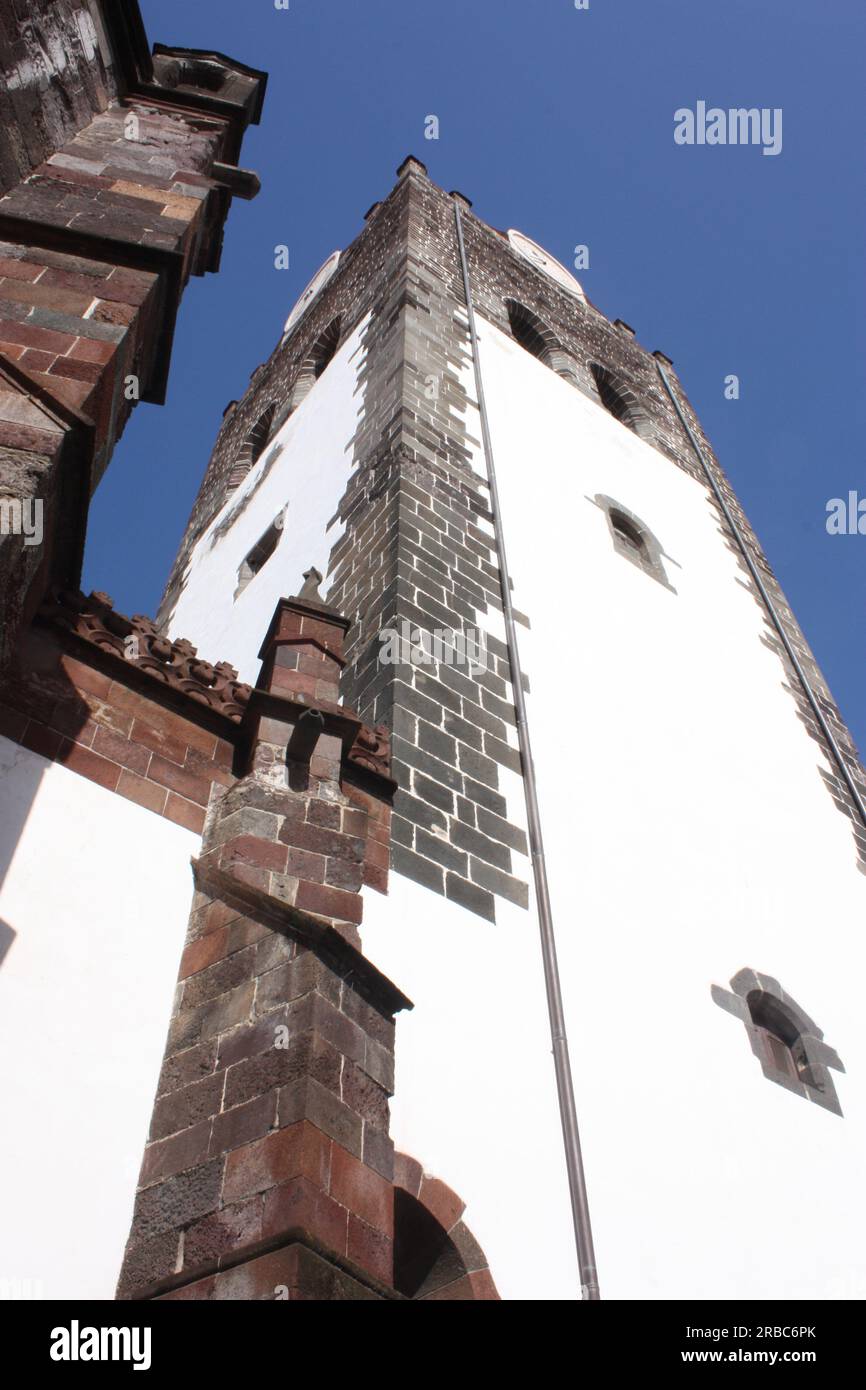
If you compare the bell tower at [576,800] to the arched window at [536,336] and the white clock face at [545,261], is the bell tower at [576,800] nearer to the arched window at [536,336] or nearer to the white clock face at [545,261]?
the arched window at [536,336]

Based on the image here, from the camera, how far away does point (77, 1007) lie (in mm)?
3773

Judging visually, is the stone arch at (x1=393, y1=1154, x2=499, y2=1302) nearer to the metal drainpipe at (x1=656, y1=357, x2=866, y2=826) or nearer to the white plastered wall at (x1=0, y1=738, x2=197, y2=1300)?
the white plastered wall at (x1=0, y1=738, x2=197, y2=1300)

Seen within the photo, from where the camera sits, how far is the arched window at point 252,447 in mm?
14439

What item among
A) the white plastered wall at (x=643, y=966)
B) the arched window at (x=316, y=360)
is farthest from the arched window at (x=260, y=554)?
the arched window at (x=316, y=360)

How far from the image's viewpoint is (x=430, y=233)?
13.5 m

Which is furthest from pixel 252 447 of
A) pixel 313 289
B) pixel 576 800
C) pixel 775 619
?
pixel 576 800

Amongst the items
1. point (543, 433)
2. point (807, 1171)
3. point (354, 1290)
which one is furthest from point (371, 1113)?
point (543, 433)

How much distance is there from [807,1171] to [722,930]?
1.41 metres

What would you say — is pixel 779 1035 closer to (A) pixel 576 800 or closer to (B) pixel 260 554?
(A) pixel 576 800

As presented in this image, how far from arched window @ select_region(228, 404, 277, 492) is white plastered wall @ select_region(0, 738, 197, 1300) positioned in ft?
34.3

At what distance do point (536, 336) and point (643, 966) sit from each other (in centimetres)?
1018

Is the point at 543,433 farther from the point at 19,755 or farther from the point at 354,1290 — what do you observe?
the point at 354,1290

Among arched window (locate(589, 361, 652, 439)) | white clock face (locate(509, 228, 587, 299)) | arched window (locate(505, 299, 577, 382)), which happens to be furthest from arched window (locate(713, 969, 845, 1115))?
white clock face (locate(509, 228, 587, 299))

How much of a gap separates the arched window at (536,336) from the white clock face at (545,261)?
3.96 m
